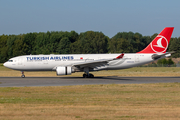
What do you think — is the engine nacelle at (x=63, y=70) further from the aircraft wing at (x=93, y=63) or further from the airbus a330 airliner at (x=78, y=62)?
the aircraft wing at (x=93, y=63)

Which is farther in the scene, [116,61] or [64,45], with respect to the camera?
[64,45]

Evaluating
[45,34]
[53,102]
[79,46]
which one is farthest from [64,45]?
[53,102]

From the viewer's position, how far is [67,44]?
110 meters

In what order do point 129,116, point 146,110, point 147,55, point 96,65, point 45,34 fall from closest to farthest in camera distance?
point 129,116, point 146,110, point 96,65, point 147,55, point 45,34

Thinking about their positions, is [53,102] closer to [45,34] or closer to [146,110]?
[146,110]

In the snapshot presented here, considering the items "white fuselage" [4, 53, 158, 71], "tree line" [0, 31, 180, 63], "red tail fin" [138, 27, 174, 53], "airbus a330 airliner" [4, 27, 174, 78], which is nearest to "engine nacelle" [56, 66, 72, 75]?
"airbus a330 airliner" [4, 27, 174, 78]

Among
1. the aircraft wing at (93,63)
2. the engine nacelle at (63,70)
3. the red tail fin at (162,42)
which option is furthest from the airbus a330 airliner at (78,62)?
the engine nacelle at (63,70)

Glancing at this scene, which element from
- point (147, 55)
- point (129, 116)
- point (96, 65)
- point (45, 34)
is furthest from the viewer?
point (45, 34)

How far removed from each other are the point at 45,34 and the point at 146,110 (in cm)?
11404

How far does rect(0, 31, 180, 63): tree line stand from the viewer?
103 metres

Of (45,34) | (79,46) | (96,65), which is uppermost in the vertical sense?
(45,34)

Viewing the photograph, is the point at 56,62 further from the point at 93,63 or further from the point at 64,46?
the point at 64,46

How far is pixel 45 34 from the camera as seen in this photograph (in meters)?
121

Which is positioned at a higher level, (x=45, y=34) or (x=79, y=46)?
(x=45, y=34)
